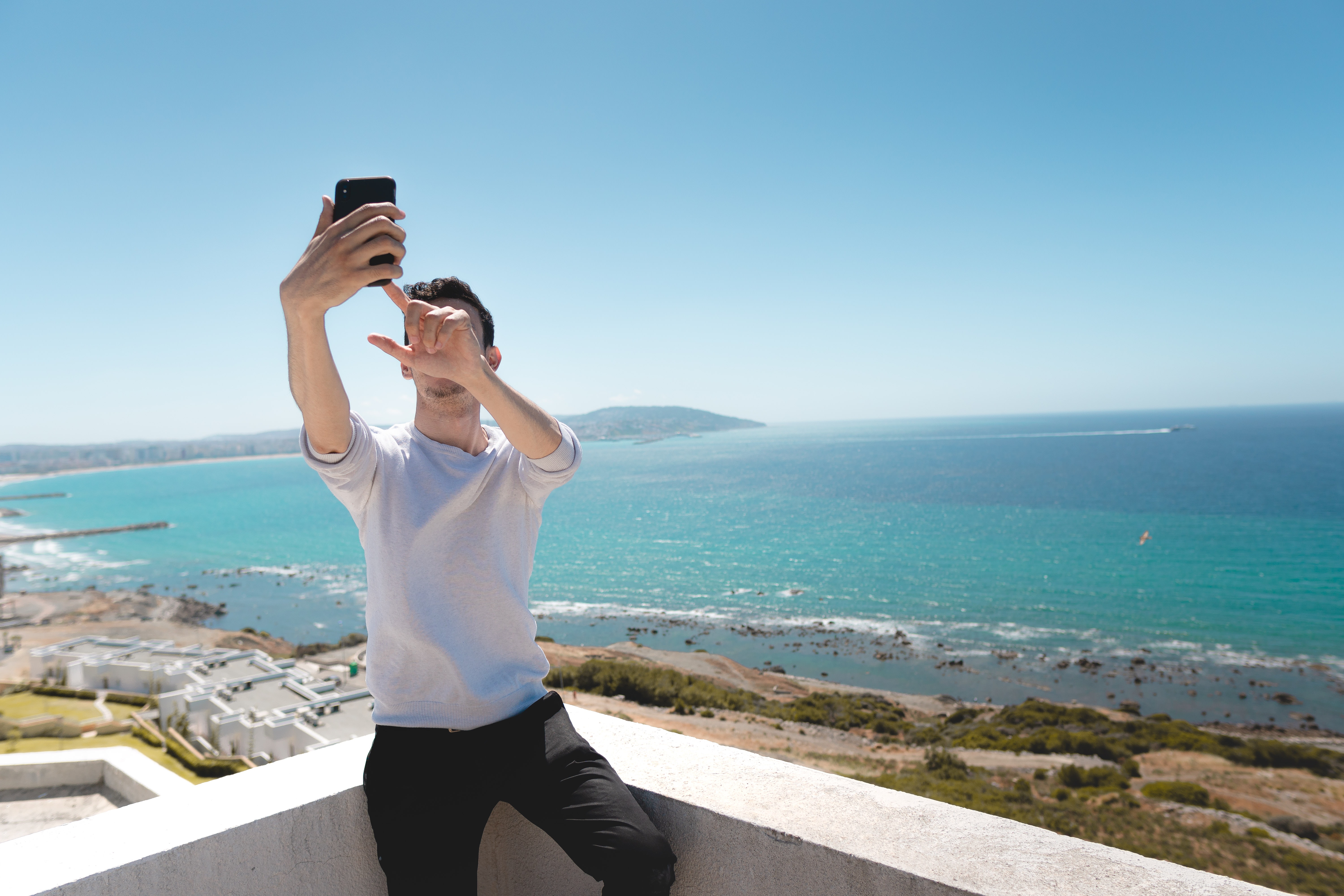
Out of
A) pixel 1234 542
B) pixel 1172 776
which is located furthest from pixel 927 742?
pixel 1234 542

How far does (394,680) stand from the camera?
1755 millimetres

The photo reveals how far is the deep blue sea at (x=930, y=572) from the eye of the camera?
109ft

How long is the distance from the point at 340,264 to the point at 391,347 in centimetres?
35

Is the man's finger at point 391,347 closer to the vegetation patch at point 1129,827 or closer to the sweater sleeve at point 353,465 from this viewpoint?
the sweater sleeve at point 353,465

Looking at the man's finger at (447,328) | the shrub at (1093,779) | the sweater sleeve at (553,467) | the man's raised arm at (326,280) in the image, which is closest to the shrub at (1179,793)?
the shrub at (1093,779)

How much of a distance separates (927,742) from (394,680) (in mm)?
26370

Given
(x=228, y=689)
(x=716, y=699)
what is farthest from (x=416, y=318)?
(x=716, y=699)

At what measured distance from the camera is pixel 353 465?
67.0 inches

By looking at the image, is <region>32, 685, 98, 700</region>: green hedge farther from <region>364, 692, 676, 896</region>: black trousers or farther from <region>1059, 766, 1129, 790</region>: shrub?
<region>1059, 766, 1129, 790</region>: shrub

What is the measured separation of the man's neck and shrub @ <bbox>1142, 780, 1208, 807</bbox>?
2286cm

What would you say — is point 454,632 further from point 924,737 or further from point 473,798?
point 924,737

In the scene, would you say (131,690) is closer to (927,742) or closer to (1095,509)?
(927,742)

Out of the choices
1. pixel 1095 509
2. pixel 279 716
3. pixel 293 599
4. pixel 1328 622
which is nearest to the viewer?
pixel 279 716

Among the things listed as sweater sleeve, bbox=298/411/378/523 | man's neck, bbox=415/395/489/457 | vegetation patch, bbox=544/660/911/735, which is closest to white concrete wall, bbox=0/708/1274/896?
sweater sleeve, bbox=298/411/378/523
